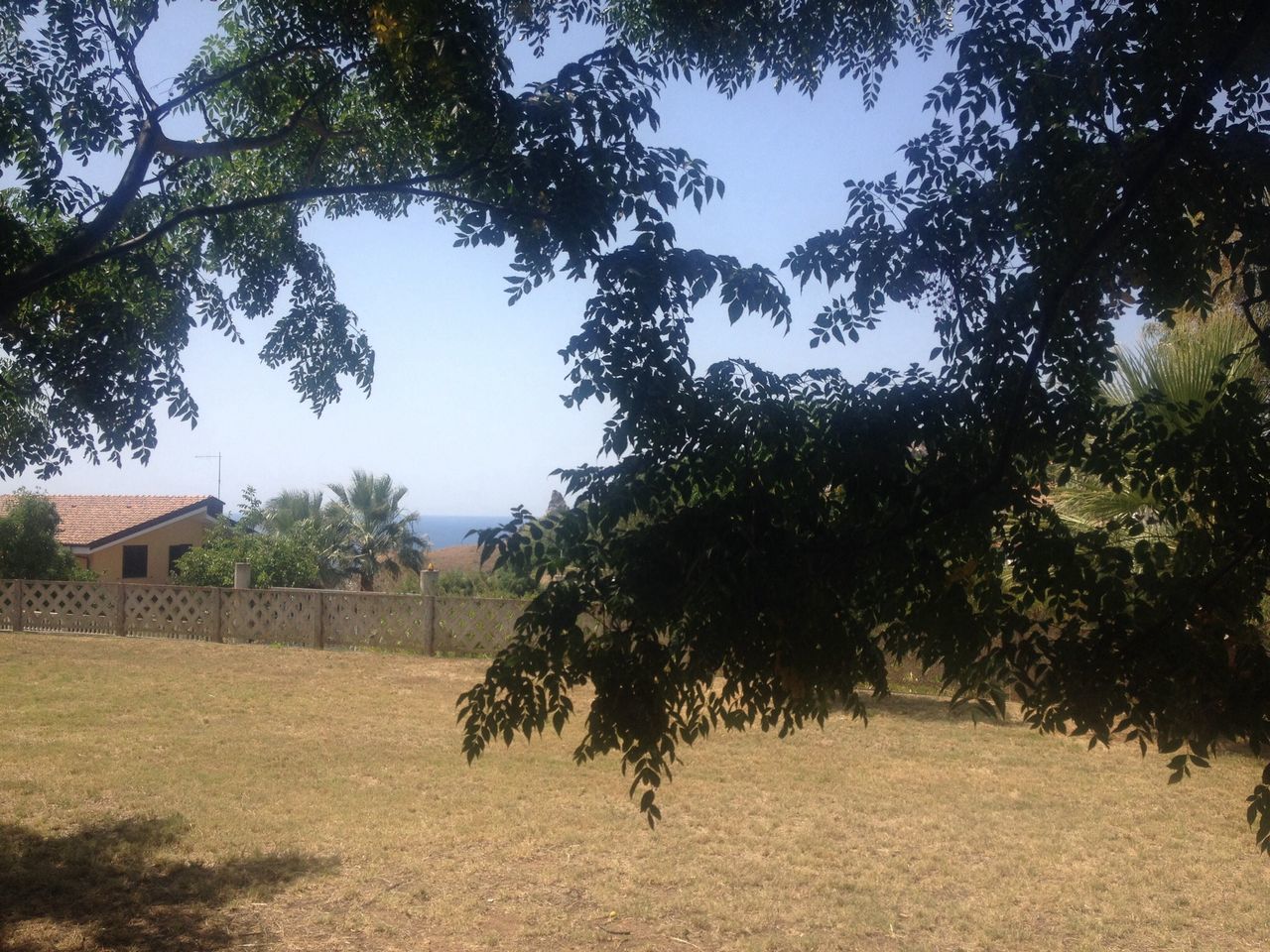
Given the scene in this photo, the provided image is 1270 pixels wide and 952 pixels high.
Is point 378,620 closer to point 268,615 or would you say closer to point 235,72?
point 268,615

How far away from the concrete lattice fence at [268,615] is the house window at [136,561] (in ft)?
32.0

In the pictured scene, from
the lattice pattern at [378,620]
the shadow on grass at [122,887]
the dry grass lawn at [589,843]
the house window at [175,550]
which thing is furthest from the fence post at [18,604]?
the shadow on grass at [122,887]

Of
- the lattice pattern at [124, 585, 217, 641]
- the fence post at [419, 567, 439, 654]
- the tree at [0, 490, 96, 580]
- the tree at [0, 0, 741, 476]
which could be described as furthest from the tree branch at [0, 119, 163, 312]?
the tree at [0, 490, 96, 580]

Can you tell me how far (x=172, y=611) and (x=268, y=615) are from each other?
1.97m

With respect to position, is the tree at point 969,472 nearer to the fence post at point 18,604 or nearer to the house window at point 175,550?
the fence post at point 18,604

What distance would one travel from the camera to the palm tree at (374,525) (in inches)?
1106

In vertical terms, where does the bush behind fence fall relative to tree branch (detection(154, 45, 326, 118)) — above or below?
below

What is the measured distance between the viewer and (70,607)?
18.9 metres

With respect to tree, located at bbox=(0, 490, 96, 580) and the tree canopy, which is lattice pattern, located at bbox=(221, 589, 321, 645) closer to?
tree, located at bbox=(0, 490, 96, 580)

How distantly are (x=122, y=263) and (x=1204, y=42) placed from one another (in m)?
5.40

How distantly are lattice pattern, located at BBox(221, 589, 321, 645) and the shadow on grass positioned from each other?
33.1 ft

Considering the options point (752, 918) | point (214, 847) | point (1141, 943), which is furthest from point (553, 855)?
point (1141, 943)

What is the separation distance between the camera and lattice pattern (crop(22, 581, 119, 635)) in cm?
1869

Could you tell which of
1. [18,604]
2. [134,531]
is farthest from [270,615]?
[134,531]
